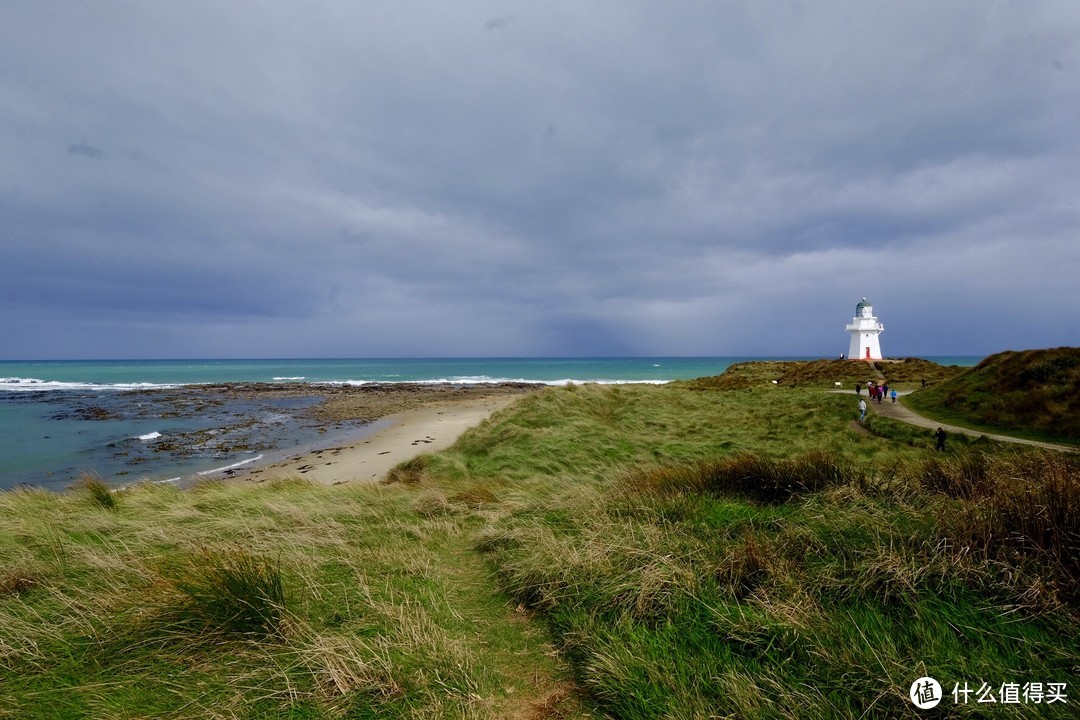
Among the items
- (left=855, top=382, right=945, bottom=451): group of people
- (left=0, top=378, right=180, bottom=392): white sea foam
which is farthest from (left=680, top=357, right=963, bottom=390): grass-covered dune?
(left=0, top=378, right=180, bottom=392): white sea foam

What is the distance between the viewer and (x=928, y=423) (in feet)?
50.1

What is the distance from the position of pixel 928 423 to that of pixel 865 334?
39.5 m

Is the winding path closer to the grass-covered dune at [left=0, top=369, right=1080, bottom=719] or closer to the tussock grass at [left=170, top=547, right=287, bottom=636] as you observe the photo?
the grass-covered dune at [left=0, top=369, right=1080, bottom=719]

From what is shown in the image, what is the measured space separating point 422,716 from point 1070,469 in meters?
6.76

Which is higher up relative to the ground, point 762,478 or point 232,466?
point 762,478

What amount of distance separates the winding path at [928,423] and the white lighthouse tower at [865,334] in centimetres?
3282

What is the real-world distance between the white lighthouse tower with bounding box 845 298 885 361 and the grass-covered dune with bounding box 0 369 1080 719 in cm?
5082

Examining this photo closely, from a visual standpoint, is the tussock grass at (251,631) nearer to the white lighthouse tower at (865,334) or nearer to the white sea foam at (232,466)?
A: the white sea foam at (232,466)

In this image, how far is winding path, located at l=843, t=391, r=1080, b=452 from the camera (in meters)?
11.4

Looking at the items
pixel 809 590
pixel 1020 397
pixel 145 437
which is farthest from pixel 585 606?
pixel 145 437

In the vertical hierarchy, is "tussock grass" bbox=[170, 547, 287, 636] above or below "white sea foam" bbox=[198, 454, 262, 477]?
above

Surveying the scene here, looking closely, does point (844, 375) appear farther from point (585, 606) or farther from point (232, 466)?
point (232, 466)

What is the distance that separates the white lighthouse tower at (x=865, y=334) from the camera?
47787mm

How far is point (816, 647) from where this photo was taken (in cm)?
298
